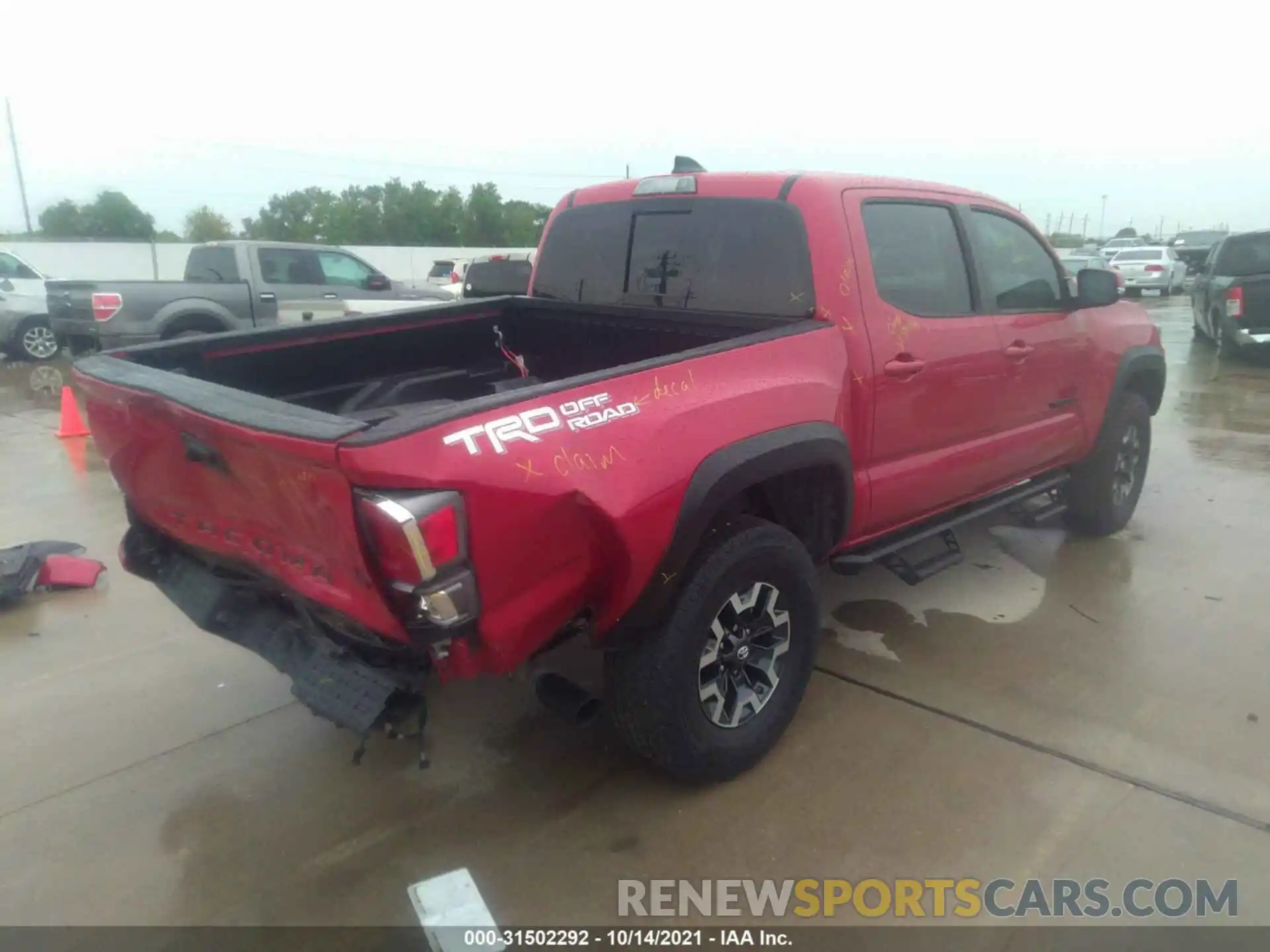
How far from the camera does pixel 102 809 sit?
3.13m

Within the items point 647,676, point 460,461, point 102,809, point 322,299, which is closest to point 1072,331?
point 647,676

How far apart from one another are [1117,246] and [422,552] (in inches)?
1687

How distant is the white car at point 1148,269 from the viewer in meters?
26.4

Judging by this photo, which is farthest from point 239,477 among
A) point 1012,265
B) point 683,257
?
point 1012,265

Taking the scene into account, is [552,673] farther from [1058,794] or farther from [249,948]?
[1058,794]

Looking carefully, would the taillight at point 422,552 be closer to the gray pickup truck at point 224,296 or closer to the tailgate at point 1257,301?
the gray pickup truck at point 224,296

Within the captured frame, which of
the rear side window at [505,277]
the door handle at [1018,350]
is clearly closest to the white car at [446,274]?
the rear side window at [505,277]

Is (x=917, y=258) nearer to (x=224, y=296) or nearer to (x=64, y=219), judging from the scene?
(x=224, y=296)

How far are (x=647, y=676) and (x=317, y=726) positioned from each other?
1516 millimetres

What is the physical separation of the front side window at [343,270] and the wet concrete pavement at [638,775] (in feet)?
25.4

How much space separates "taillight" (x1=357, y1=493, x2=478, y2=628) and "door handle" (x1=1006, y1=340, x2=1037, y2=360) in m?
2.96

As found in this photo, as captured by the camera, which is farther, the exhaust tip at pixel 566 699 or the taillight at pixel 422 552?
the exhaust tip at pixel 566 699

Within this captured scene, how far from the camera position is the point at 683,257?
4000 millimetres

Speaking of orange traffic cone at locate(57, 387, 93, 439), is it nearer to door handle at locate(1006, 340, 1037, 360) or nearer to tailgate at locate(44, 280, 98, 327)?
tailgate at locate(44, 280, 98, 327)
